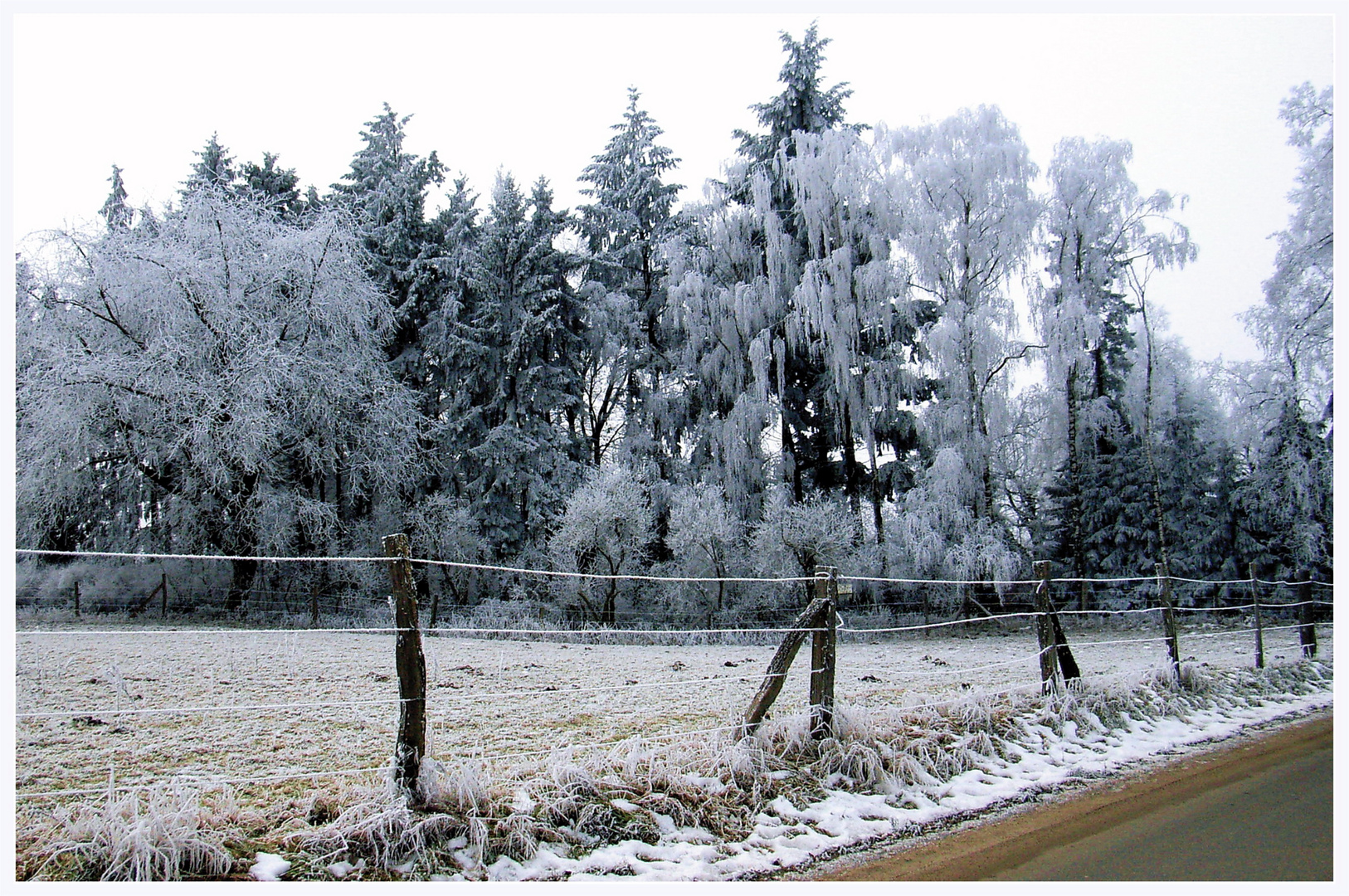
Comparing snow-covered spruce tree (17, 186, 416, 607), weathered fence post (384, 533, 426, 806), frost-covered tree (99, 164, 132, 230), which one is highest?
frost-covered tree (99, 164, 132, 230)

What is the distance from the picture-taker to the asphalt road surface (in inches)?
134

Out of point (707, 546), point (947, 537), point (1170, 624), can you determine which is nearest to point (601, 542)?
point (707, 546)

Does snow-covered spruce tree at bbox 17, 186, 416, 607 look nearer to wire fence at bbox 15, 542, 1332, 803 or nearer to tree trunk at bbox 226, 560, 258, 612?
tree trunk at bbox 226, 560, 258, 612

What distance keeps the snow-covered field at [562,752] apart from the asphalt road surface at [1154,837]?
27cm

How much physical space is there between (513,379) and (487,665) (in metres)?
11.0

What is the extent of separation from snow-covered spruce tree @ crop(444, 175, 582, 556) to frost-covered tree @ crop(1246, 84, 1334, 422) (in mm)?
14247

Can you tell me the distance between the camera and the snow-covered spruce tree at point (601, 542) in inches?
586

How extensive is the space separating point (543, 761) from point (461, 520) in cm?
1319

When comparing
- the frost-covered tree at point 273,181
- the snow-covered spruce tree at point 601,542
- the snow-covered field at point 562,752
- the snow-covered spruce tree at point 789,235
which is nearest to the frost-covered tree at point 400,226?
the frost-covered tree at point 273,181

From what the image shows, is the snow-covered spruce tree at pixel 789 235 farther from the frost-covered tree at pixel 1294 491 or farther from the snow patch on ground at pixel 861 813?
the snow patch on ground at pixel 861 813

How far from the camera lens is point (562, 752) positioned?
4086mm

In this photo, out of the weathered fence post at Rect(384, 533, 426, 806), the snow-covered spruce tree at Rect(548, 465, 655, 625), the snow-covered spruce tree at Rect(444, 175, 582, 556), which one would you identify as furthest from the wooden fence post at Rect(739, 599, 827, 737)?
the snow-covered spruce tree at Rect(444, 175, 582, 556)

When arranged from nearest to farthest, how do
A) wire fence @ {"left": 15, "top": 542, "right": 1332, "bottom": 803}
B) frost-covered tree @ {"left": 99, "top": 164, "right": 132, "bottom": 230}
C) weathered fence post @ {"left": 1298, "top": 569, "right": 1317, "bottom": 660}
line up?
wire fence @ {"left": 15, "top": 542, "right": 1332, "bottom": 803} < weathered fence post @ {"left": 1298, "top": 569, "right": 1317, "bottom": 660} < frost-covered tree @ {"left": 99, "top": 164, "right": 132, "bottom": 230}

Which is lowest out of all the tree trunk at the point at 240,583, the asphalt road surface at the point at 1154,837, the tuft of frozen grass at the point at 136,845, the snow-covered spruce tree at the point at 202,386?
the tree trunk at the point at 240,583
